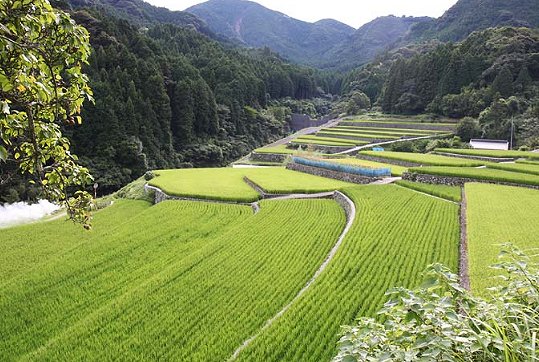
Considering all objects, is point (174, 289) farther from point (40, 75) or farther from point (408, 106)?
point (408, 106)

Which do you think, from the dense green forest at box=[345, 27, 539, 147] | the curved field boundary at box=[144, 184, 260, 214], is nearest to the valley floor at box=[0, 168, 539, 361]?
the curved field boundary at box=[144, 184, 260, 214]

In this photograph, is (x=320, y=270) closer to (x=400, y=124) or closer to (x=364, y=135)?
(x=364, y=135)

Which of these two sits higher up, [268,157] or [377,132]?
[377,132]

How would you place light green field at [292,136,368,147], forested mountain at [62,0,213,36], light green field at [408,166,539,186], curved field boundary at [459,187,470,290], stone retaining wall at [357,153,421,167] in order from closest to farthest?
curved field boundary at [459,187,470,290], light green field at [408,166,539,186], stone retaining wall at [357,153,421,167], light green field at [292,136,368,147], forested mountain at [62,0,213,36]

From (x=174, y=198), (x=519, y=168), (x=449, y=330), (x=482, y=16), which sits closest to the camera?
(x=449, y=330)

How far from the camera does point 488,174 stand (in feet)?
72.8

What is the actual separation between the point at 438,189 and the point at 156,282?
1607 centimetres

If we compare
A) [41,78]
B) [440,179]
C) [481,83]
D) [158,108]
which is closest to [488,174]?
[440,179]

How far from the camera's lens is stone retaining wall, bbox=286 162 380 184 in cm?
2573

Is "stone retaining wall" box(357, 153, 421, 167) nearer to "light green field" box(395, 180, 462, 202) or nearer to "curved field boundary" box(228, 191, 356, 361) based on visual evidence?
"light green field" box(395, 180, 462, 202)

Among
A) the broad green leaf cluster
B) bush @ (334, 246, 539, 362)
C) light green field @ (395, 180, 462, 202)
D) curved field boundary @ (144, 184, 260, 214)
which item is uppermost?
the broad green leaf cluster

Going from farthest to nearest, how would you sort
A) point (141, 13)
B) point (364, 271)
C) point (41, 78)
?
point (141, 13), point (364, 271), point (41, 78)

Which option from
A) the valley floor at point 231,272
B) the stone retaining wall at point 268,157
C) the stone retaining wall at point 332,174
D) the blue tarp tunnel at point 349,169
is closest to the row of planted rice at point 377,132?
the stone retaining wall at point 268,157

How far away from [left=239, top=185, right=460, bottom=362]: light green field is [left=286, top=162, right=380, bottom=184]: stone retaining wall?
7143 mm
